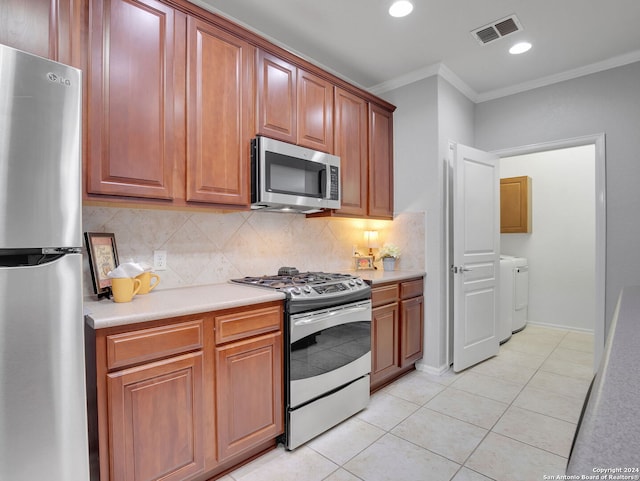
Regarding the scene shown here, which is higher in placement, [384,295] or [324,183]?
[324,183]

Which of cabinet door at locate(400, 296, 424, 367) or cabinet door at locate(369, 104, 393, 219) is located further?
cabinet door at locate(369, 104, 393, 219)

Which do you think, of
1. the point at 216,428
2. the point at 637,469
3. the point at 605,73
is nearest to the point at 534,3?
the point at 605,73

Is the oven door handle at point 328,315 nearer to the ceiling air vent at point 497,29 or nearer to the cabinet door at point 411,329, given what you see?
the cabinet door at point 411,329

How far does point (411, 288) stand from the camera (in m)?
2.93

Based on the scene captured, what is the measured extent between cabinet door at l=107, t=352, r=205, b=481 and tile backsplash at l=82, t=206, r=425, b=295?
0.69 meters

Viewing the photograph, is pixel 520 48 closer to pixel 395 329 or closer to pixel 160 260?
pixel 395 329

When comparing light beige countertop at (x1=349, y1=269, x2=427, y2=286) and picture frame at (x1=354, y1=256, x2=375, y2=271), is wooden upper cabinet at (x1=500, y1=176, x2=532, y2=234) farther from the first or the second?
picture frame at (x1=354, y1=256, x2=375, y2=271)

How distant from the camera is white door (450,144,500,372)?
2.98 meters

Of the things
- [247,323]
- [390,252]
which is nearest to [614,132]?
[390,252]

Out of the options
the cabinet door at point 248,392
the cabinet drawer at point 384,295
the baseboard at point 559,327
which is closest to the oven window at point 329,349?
the cabinet door at point 248,392

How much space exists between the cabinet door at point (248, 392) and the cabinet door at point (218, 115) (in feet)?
2.83

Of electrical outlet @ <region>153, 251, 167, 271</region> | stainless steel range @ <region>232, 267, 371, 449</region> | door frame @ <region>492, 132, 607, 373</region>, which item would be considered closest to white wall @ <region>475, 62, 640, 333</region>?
door frame @ <region>492, 132, 607, 373</region>

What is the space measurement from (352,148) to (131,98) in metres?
1.74

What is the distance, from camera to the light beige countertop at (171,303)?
1358 mm
